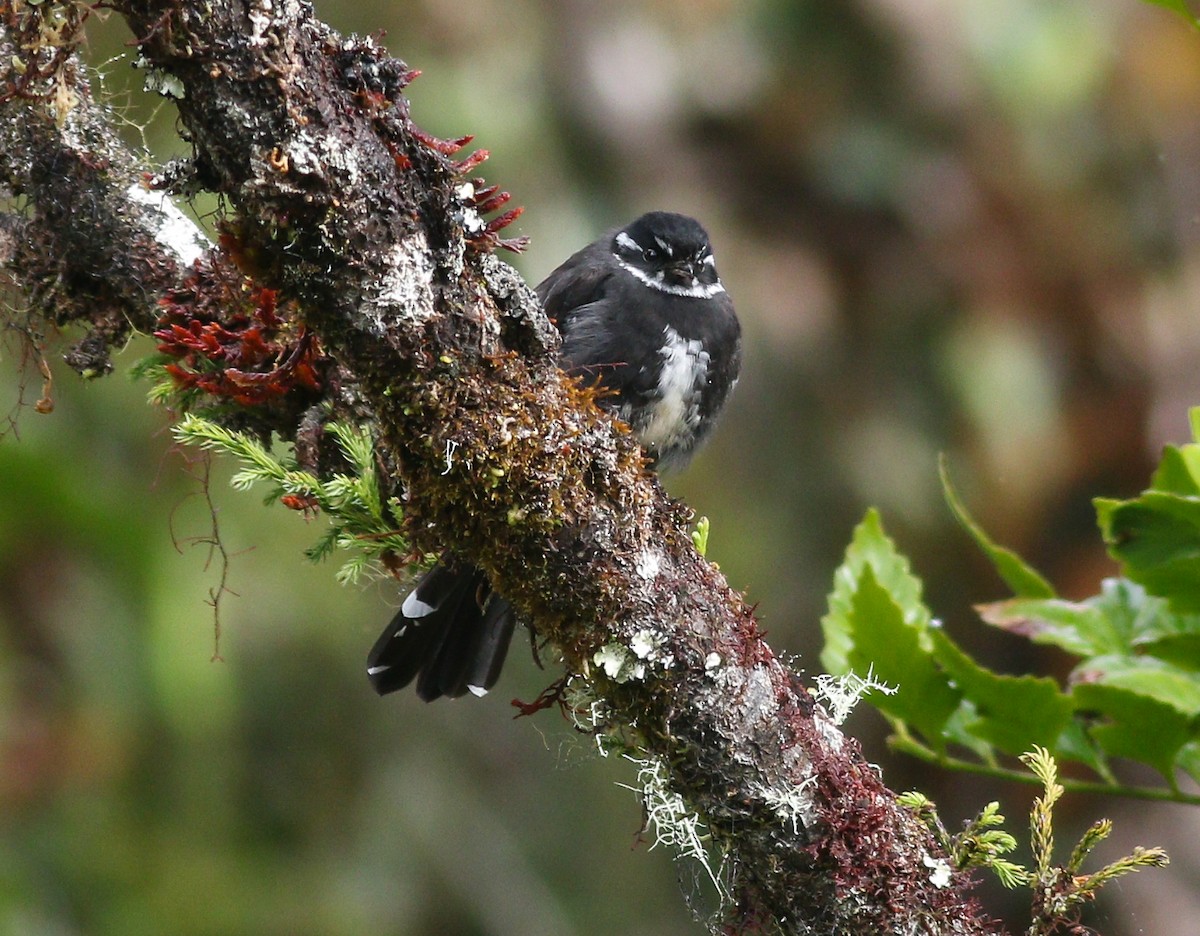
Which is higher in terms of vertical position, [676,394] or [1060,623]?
[676,394]

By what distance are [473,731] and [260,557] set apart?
1623mm

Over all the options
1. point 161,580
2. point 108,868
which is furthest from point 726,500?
point 108,868

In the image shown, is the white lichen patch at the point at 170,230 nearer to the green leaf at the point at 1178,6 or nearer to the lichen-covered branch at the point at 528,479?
the lichen-covered branch at the point at 528,479

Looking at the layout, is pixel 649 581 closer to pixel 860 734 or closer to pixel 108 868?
pixel 108 868

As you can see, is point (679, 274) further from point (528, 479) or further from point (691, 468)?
point (691, 468)

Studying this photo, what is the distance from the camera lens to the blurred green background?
18.5 ft

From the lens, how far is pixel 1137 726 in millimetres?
2383

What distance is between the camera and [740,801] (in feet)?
7.48

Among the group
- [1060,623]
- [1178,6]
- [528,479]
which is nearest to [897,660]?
[1060,623]

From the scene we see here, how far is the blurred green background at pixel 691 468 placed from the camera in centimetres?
563

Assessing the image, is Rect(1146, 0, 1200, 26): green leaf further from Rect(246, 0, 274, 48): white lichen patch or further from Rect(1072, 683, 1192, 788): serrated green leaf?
Rect(246, 0, 274, 48): white lichen patch

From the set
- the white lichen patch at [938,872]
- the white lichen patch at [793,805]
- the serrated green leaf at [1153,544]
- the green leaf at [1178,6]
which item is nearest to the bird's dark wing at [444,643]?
the white lichen patch at [793,805]

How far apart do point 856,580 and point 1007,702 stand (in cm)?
37

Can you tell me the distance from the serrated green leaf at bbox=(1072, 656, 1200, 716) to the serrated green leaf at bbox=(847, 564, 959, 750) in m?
0.27
